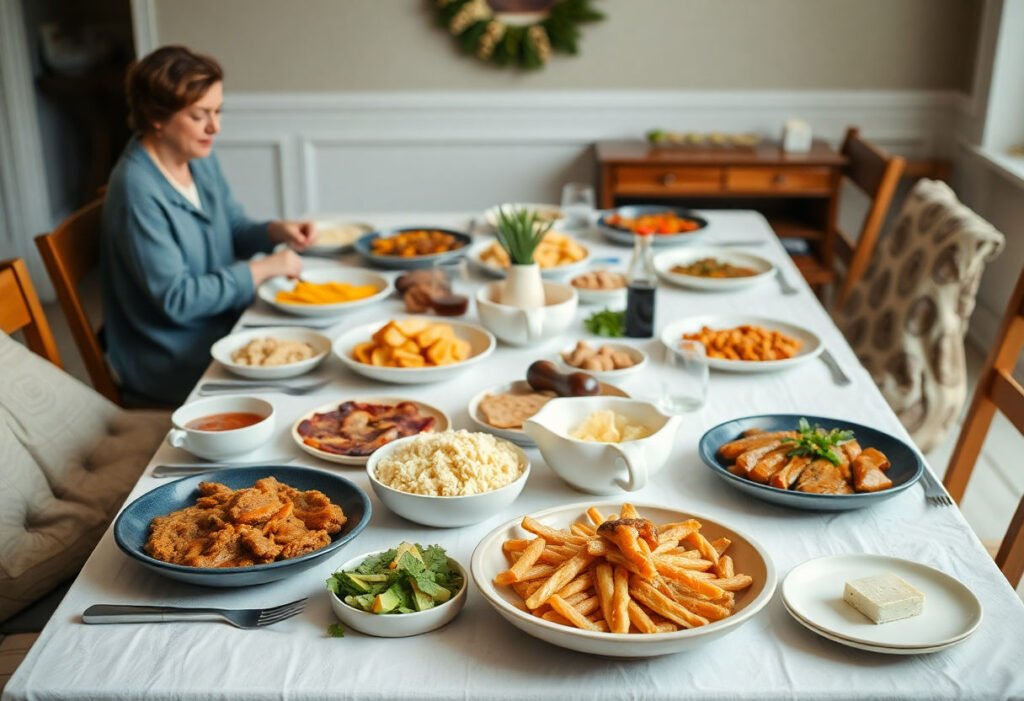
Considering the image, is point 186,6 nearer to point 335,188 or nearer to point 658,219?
point 335,188

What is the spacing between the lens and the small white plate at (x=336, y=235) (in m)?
2.91

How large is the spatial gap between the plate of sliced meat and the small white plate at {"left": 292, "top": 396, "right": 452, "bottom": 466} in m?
0.44

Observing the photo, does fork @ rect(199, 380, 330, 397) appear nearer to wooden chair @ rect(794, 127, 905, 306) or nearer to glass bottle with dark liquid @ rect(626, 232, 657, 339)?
glass bottle with dark liquid @ rect(626, 232, 657, 339)

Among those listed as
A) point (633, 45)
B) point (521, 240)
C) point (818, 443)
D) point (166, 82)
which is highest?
point (166, 82)

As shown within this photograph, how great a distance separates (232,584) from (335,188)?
3.75 metres

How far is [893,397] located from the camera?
9.03 ft

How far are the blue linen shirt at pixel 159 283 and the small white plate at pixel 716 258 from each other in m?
1.03

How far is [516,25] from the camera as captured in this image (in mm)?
4605

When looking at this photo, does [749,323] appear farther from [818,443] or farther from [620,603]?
[620,603]

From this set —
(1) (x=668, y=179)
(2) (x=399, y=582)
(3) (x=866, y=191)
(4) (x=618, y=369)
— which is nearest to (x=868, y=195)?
(3) (x=866, y=191)

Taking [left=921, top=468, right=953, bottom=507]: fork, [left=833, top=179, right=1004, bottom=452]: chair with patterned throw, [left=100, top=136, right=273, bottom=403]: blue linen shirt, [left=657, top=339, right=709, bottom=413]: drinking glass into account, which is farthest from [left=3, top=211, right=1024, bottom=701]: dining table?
[left=833, top=179, right=1004, bottom=452]: chair with patterned throw

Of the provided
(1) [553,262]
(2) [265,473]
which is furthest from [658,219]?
(2) [265,473]

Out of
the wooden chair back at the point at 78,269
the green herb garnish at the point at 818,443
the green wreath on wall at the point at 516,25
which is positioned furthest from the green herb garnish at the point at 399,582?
the green wreath on wall at the point at 516,25

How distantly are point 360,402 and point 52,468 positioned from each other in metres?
0.58
